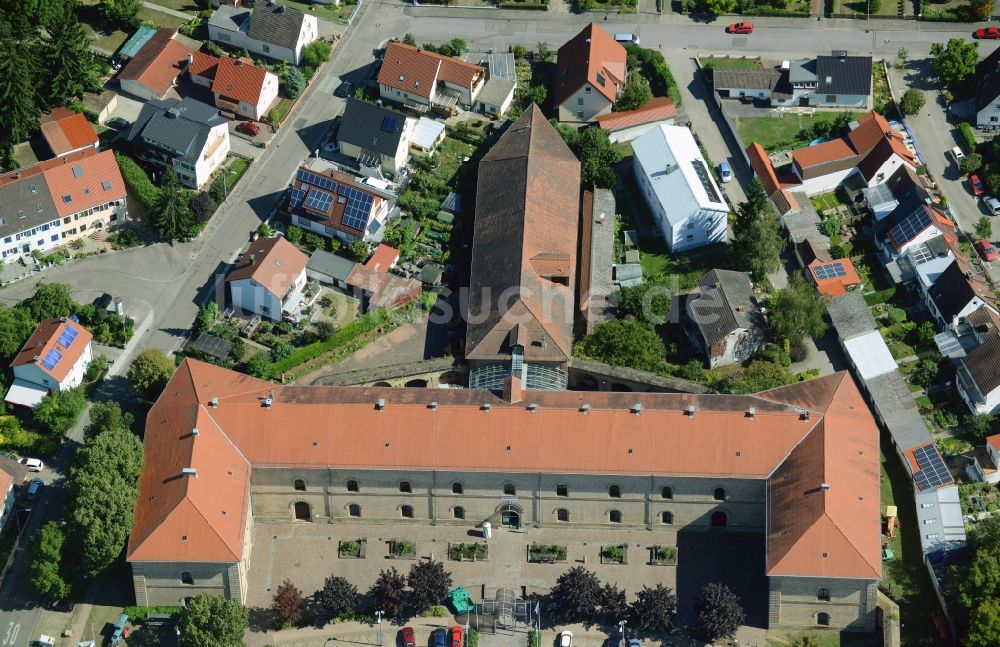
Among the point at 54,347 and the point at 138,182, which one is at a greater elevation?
the point at 138,182

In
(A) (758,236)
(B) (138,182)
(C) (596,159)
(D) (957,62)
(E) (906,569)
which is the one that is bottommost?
(E) (906,569)

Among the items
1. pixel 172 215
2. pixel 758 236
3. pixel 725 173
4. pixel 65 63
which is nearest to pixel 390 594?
pixel 172 215

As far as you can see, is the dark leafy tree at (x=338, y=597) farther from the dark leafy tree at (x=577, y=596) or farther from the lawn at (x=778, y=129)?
the lawn at (x=778, y=129)

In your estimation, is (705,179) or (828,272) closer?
(828,272)

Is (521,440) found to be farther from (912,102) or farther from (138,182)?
(912,102)

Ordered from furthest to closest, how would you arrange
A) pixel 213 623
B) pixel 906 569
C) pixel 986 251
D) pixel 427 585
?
pixel 986 251, pixel 906 569, pixel 427 585, pixel 213 623

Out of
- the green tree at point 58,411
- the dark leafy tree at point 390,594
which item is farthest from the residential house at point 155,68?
the dark leafy tree at point 390,594
